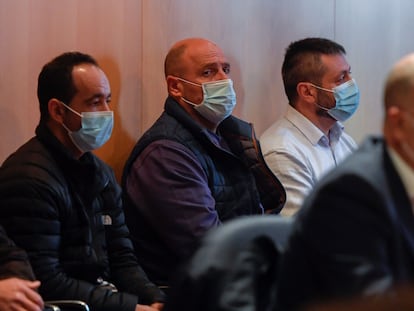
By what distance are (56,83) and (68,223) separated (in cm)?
53

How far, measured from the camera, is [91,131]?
2746 mm

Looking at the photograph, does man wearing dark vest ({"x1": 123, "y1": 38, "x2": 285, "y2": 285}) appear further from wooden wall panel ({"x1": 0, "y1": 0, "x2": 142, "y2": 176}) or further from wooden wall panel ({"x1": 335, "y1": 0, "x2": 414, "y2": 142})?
wooden wall panel ({"x1": 335, "y1": 0, "x2": 414, "y2": 142})

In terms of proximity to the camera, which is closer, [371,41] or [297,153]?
[297,153]

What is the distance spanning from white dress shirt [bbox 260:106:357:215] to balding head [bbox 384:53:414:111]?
1763 millimetres

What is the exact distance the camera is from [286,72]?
12.1ft

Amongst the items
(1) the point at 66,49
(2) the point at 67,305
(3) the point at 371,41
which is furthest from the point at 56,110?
(3) the point at 371,41

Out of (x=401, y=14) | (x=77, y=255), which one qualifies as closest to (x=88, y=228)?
(x=77, y=255)

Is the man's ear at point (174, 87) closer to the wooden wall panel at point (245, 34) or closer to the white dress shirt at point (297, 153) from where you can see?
the wooden wall panel at point (245, 34)

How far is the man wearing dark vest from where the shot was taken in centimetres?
281

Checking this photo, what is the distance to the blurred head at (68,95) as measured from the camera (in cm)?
275

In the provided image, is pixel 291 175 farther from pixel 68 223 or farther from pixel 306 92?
pixel 68 223

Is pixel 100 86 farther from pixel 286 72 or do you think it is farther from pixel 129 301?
pixel 286 72

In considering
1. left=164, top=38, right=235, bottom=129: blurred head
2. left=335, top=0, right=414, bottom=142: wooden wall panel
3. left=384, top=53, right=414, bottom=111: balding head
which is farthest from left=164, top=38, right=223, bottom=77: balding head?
left=384, top=53, right=414, bottom=111: balding head

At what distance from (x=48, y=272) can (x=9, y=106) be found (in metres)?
0.81
